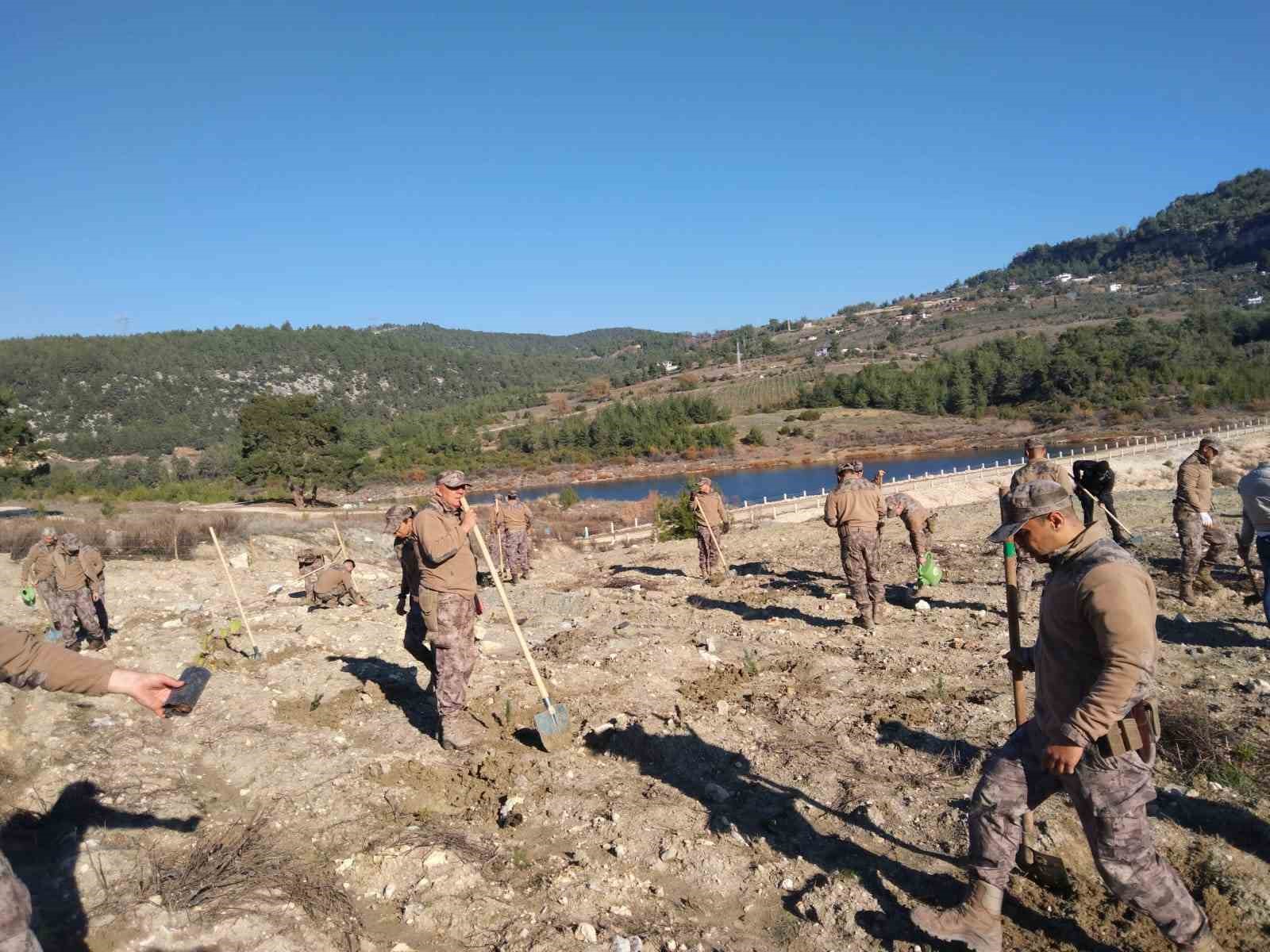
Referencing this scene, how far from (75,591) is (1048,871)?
1022 centimetres

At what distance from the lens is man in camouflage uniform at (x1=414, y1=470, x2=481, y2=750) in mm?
5934

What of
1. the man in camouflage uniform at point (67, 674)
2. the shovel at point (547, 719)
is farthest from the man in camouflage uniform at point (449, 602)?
the man in camouflage uniform at point (67, 674)

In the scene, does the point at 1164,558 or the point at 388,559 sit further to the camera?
the point at 388,559

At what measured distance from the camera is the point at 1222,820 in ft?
13.8

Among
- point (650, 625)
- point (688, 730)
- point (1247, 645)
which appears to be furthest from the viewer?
point (650, 625)

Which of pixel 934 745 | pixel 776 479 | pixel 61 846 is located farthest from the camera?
pixel 776 479

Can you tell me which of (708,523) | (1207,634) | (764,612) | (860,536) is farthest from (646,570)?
(1207,634)

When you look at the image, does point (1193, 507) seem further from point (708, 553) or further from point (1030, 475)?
point (708, 553)

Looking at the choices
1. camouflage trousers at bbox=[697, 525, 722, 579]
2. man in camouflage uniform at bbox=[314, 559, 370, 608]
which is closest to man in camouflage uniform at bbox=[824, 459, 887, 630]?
camouflage trousers at bbox=[697, 525, 722, 579]

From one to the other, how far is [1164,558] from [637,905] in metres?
10.1

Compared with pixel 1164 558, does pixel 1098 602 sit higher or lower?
higher

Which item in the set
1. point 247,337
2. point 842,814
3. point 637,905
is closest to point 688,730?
point 842,814

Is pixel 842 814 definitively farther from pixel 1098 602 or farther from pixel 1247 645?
pixel 1247 645

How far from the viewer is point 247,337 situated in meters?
163
